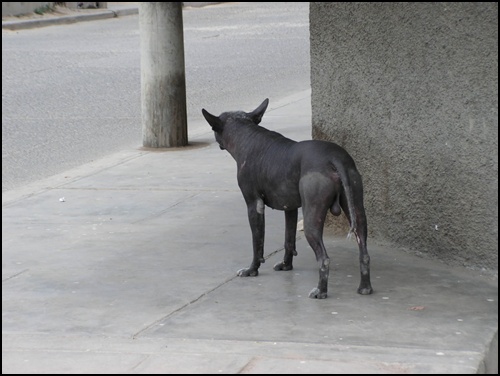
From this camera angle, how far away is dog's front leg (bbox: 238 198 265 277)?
21.2ft

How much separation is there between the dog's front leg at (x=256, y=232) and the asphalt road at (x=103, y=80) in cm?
393

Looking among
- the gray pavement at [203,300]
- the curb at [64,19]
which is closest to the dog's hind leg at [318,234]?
the gray pavement at [203,300]

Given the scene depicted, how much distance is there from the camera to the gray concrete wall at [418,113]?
6.28 meters

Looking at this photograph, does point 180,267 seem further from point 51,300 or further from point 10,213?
point 10,213

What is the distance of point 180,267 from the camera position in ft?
22.3

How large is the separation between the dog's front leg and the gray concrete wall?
105 cm

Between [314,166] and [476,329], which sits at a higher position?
[314,166]

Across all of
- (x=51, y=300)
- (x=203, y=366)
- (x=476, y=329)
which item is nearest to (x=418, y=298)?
(x=476, y=329)

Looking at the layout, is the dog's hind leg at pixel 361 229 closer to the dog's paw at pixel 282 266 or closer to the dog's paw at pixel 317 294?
the dog's paw at pixel 317 294

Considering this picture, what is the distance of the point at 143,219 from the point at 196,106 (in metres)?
6.32

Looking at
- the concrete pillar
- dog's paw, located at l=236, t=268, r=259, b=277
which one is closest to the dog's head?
dog's paw, located at l=236, t=268, r=259, b=277

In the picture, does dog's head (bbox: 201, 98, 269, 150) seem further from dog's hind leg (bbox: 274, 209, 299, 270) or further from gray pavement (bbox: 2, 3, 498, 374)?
gray pavement (bbox: 2, 3, 498, 374)

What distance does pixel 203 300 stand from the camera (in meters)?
6.06

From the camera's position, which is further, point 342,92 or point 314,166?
point 342,92
